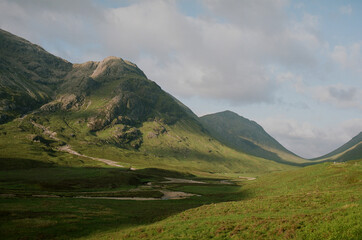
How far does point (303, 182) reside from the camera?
74.1 metres

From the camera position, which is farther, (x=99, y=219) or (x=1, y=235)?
(x=99, y=219)

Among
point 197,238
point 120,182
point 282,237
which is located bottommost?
point 120,182

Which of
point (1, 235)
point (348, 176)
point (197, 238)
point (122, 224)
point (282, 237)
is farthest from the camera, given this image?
point (348, 176)

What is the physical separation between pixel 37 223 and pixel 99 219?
1029 centimetres

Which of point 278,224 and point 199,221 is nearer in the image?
point 278,224

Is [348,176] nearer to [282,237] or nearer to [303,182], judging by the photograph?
[303,182]

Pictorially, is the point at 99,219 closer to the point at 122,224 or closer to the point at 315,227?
the point at 122,224

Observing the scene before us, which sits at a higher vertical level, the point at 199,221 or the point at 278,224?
the point at 278,224

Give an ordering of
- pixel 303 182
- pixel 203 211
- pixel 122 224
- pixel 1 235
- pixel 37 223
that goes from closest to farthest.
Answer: pixel 1 235 → pixel 37 223 → pixel 122 224 → pixel 203 211 → pixel 303 182

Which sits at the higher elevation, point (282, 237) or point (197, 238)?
point (282, 237)

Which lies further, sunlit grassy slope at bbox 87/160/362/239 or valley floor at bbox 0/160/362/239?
valley floor at bbox 0/160/362/239

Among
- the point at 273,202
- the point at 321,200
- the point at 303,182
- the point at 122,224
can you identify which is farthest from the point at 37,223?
the point at 303,182

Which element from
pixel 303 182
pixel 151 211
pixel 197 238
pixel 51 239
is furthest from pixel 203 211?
pixel 303 182

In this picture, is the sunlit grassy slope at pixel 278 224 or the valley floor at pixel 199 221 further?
the valley floor at pixel 199 221
